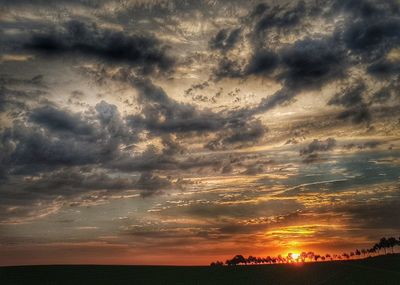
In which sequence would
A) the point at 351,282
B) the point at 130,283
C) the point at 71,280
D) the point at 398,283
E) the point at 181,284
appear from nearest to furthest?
the point at 398,283
the point at 351,282
the point at 181,284
the point at 130,283
the point at 71,280

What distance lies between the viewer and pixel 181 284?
77.4 meters

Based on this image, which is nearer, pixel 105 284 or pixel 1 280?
pixel 105 284

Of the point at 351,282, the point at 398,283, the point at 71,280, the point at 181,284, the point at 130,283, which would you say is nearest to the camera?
the point at 398,283

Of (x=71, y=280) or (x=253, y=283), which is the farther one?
(x=71, y=280)

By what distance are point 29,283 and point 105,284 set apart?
15.2 m

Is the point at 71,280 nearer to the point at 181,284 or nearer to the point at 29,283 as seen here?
the point at 29,283

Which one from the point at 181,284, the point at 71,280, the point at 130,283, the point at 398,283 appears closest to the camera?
the point at 398,283

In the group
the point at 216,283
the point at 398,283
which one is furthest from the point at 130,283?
the point at 398,283

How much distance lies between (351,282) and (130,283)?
135 feet

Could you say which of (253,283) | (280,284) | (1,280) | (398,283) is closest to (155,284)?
(253,283)

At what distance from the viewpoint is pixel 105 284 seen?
80312 mm

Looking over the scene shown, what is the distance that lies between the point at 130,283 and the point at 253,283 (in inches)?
943

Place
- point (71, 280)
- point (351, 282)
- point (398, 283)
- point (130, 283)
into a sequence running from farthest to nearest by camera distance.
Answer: point (71, 280)
point (130, 283)
point (351, 282)
point (398, 283)

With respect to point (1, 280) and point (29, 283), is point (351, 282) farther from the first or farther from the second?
point (1, 280)
